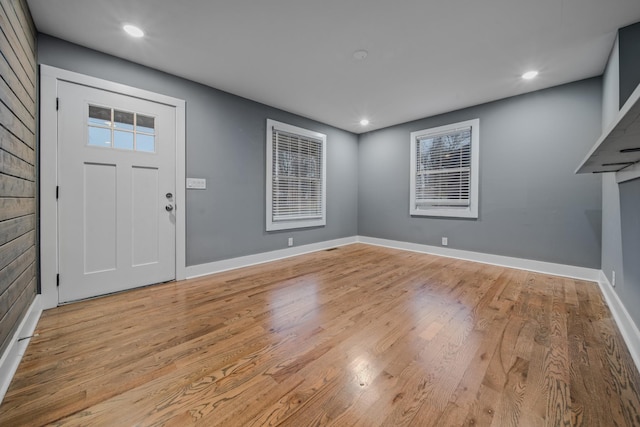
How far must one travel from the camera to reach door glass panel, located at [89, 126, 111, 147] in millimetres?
2581

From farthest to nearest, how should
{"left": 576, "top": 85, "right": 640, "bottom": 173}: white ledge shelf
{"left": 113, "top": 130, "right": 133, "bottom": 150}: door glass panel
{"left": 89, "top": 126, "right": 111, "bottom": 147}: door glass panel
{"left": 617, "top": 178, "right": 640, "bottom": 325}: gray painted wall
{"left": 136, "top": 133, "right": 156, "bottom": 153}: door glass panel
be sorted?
{"left": 136, "top": 133, "right": 156, "bottom": 153}: door glass panel < {"left": 113, "top": 130, "right": 133, "bottom": 150}: door glass panel < {"left": 89, "top": 126, "right": 111, "bottom": 147}: door glass panel < {"left": 617, "top": 178, "right": 640, "bottom": 325}: gray painted wall < {"left": 576, "top": 85, "right": 640, "bottom": 173}: white ledge shelf

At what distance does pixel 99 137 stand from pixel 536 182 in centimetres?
543

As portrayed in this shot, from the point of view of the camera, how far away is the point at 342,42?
2.50m

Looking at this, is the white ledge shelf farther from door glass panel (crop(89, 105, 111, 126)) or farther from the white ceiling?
door glass panel (crop(89, 105, 111, 126))

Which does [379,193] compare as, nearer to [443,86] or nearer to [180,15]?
[443,86]

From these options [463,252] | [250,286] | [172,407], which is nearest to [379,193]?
[463,252]

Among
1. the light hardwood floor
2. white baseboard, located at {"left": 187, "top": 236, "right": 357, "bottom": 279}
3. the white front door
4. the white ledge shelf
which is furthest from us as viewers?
white baseboard, located at {"left": 187, "top": 236, "right": 357, "bottom": 279}

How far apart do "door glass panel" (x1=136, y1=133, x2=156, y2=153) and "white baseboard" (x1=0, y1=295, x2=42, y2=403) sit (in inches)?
66.8

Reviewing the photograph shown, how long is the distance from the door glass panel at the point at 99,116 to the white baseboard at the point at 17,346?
1.74 metres

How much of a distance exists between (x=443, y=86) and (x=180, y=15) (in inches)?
123

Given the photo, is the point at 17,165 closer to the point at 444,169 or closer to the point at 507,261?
the point at 444,169

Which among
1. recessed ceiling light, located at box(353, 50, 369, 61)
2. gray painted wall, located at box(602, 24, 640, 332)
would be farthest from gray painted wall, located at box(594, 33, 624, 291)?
recessed ceiling light, located at box(353, 50, 369, 61)

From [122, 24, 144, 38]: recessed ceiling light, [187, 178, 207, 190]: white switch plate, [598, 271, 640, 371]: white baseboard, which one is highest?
[122, 24, 144, 38]: recessed ceiling light

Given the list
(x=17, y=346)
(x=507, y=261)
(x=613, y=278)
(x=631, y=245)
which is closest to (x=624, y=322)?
(x=631, y=245)
